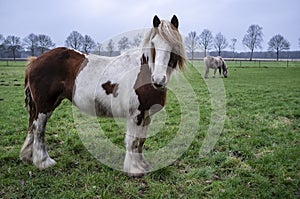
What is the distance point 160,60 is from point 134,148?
4.95 ft

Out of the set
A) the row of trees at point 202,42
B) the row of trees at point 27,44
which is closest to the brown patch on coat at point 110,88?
the row of trees at point 202,42

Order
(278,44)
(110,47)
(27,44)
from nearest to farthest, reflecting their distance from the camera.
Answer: (110,47) → (27,44) → (278,44)

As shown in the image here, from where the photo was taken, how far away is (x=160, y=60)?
9.16 ft

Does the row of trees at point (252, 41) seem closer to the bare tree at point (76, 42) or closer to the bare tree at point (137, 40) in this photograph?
the bare tree at point (76, 42)

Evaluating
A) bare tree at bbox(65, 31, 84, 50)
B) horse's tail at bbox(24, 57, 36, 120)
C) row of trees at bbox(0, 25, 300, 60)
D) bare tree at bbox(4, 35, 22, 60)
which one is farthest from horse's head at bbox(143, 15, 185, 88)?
bare tree at bbox(4, 35, 22, 60)

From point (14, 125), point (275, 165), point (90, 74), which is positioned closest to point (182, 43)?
point (90, 74)

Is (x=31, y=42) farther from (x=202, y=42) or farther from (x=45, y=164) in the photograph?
(x=45, y=164)

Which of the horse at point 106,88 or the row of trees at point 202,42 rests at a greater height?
the row of trees at point 202,42

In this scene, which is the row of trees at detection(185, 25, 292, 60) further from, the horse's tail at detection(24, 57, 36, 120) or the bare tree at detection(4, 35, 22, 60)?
the horse's tail at detection(24, 57, 36, 120)

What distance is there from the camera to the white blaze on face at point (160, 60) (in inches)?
107

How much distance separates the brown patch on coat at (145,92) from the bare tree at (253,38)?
6141 centimetres

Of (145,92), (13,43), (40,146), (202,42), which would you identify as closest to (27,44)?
(13,43)

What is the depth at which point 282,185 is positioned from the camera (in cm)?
314

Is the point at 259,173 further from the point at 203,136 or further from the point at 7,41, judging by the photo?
the point at 7,41
